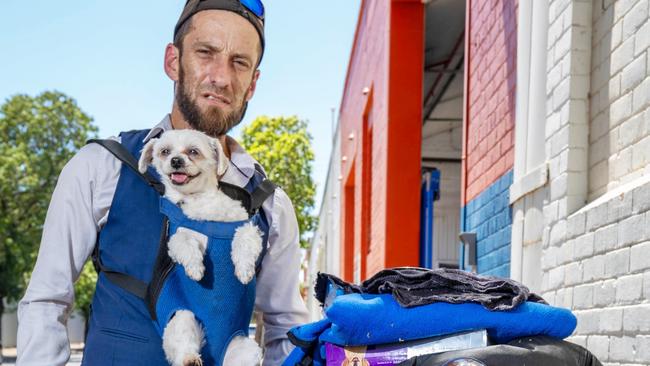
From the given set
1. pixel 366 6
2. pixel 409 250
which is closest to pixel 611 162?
pixel 409 250

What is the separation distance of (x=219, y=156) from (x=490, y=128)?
182 inches

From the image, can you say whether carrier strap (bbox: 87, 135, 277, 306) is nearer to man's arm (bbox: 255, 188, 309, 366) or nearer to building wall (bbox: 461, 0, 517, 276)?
man's arm (bbox: 255, 188, 309, 366)

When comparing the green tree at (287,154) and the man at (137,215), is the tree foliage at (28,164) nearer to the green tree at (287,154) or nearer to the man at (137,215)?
the green tree at (287,154)

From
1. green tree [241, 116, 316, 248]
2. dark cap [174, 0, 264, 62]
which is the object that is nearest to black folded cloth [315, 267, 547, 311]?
dark cap [174, 0, 264, 62]

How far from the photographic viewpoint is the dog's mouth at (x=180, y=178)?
6.97ft

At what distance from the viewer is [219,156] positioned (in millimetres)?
2223

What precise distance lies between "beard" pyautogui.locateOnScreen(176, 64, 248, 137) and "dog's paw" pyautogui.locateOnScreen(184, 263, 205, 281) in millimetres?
445

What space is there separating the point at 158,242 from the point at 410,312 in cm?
65

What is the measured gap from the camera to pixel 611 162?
13.4 ft

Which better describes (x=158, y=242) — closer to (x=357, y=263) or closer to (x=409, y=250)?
(x=409, y=250)

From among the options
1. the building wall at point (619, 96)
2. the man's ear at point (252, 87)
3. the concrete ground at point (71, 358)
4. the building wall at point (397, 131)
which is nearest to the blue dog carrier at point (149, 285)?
the man's ear at point (252, 87)

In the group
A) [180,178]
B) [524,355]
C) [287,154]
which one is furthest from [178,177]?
[287,154]

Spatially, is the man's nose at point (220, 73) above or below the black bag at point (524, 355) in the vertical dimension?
above

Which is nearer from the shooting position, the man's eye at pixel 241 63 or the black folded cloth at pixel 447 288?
the black folded cloth at pixel 447 288
